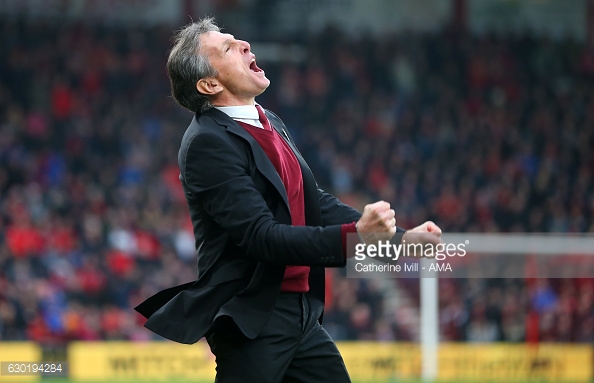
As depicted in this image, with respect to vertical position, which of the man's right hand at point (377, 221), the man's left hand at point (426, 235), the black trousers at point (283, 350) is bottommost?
the black trousers at point (283, 350)

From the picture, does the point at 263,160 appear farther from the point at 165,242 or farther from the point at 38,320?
the point at 165,242

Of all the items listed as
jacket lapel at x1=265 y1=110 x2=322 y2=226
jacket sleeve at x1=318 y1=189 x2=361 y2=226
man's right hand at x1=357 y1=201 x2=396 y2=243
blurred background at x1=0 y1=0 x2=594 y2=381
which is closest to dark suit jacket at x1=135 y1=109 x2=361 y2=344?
man's right hand at x1=357 y1=201 x2=396 y2=243

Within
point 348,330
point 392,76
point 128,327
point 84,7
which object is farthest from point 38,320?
point 392,76

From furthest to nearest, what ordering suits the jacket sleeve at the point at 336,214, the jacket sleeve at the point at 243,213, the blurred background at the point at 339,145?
the blurred background at the point at 339,145 → the jacket sleeve at the point at 336,214 → the jacket sleeve at the point at 243,213

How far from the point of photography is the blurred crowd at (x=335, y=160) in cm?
1311

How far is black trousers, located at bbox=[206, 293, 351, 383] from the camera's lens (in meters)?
3.41

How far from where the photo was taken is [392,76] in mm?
20344

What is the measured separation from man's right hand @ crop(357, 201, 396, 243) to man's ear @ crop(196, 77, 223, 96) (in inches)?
31.3

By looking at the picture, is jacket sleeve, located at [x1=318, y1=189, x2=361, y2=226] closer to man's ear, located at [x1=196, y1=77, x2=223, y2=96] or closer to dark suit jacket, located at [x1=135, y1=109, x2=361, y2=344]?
dark suit jacket, located at [x1=135, y1=109, x2=361, y2=344]

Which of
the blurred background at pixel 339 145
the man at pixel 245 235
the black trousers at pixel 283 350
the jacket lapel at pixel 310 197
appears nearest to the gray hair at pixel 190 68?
the man at pixel 245 235

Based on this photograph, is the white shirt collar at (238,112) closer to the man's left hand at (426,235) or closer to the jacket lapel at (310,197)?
the jacket lapel at (310,197)

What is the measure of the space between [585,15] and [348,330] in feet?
36.6

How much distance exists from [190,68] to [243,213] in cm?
62

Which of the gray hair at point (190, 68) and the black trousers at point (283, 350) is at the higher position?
the gray hair at point (190, 68)
